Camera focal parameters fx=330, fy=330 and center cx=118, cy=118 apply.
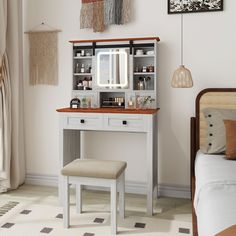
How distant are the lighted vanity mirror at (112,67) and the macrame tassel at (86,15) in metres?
0.33

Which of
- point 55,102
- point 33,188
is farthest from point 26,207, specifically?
point 55,102

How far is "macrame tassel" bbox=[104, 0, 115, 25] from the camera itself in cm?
352

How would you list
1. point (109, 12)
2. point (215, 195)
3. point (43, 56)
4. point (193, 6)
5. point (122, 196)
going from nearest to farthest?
point (215, 195) → point (122, 196) → point (193, 6) → point (109, 12) → point (43, 56)

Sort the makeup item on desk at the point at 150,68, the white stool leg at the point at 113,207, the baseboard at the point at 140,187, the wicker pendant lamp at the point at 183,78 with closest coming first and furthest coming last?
the white stool leg at the point at 113,207 → the wicker pendant lamp at the point at 183,78 → the makeup item on desk at the point at 150,68 → the baseboard at the point at 140,187

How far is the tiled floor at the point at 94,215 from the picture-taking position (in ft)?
8.80

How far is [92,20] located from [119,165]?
1711mm

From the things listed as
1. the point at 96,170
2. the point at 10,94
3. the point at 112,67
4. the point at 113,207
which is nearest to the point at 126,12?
the point at 112,67

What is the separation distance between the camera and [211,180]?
2082 mm

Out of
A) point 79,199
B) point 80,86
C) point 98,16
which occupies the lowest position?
point 79,199

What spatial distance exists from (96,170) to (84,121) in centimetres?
73

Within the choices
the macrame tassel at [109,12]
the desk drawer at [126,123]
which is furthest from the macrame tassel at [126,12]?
the desk drawer at [126,123]

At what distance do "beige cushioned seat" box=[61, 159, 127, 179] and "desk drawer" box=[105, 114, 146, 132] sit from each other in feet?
1.45

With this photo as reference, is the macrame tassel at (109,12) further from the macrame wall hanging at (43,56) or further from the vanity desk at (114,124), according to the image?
the vanity desk at (114,124)

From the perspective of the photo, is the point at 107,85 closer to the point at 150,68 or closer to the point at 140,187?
the point at 150,68
